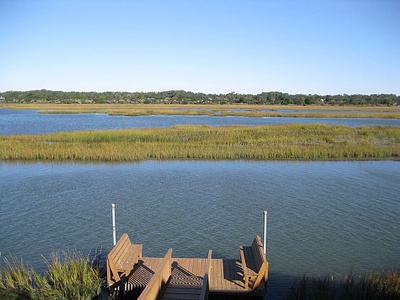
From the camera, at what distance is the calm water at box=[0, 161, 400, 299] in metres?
Result: 12.4

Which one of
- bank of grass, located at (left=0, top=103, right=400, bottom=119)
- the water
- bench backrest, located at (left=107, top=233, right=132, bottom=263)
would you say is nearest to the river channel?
bench backrest, located at (left=107, top=233, right=132, bottom=263)

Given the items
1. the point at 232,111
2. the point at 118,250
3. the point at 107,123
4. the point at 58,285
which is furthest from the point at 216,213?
the point at 232,111

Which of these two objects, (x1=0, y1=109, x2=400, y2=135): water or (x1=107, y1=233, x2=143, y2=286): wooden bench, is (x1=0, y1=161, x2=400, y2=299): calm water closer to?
(x1=107, y1=233, x2=143, y2=286): wooden bench

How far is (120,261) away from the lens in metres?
9.56

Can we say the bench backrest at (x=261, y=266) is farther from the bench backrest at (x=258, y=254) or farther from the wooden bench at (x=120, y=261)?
the wooden bench at (x=120, y=261)

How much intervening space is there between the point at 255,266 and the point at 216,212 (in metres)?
7.00

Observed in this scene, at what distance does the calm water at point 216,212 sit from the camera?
12422 millimetres

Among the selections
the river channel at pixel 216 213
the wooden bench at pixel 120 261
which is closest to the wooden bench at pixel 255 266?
the river channel at pixel 216 213

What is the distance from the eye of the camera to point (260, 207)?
17188 millimetres

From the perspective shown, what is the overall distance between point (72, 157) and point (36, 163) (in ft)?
8.74

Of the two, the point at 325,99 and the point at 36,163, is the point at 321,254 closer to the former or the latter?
the point at 36,163

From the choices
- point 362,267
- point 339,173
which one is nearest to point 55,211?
point 362,267

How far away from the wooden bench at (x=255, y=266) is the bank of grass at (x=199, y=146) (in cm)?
2024

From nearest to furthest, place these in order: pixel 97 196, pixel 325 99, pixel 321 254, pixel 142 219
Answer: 1. pixel 321 254
2. pixel 142 219
3. pixel 97 196
4. pixel 325 99
